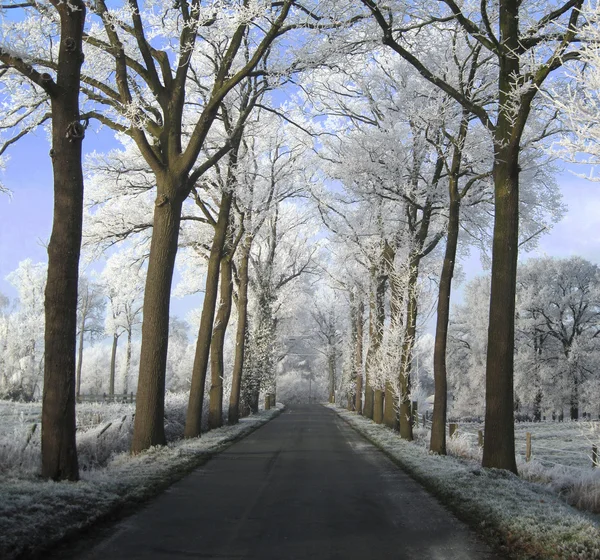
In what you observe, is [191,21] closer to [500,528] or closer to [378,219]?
[500,528]

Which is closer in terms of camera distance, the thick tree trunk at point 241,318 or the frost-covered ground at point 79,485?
the frost-covered ground at point 79,485

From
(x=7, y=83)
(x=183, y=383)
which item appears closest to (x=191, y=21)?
(x=7, y=83)

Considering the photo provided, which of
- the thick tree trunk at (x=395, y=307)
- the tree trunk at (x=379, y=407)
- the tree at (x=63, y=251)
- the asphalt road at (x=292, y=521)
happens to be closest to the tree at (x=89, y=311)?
the tree trunk at (x=379, y=407)

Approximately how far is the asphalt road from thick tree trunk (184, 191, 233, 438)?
6.69 metres

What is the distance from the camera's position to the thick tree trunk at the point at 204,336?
738 inches

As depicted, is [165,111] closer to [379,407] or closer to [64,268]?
[64,268]

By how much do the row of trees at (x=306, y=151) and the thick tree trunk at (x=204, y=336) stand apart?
0.06 meters

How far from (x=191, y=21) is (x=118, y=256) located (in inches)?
591

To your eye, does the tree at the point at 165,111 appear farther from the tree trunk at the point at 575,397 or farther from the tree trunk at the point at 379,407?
the tree trunk at the point at 575,397

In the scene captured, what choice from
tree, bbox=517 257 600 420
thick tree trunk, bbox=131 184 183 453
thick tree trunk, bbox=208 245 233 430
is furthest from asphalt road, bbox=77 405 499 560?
tree, bbox=517 257 600 420

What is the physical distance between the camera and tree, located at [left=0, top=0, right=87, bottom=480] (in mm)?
8789

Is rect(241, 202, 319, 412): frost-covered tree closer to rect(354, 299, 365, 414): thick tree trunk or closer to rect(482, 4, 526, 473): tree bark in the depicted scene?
rect(354, 299, 365, 414): thick tree trunk

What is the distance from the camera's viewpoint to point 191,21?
1220 centimetres

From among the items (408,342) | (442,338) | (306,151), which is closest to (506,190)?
(442,338)
